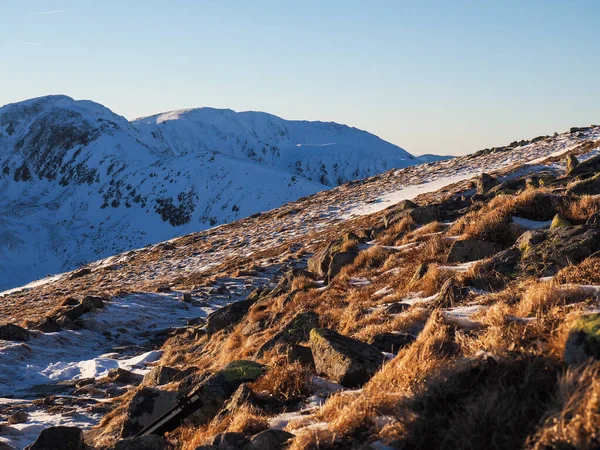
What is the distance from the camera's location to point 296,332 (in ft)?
26.8

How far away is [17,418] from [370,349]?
237 inches

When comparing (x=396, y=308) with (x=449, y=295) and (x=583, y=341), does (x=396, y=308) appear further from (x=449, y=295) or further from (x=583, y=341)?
(x=583, y=341)

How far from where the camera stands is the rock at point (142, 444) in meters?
5.14

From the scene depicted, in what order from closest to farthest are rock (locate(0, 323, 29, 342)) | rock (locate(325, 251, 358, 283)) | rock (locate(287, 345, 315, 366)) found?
rock (locate(287, 345, 315, 366))
rock (locate(325, 251, 358, 283))
rock (locate(0, 323, 29, 342))

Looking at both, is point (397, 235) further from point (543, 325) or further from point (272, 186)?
point (272, 186)

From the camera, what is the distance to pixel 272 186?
272 ft

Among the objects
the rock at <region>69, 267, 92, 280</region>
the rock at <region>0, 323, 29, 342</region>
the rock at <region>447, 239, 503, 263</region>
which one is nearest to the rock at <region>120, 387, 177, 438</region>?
the rock at <region>447, 239, 503, 263</region>

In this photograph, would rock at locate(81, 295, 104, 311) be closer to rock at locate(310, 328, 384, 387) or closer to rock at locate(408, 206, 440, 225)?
rock at locate(408, 206, 440, 225)

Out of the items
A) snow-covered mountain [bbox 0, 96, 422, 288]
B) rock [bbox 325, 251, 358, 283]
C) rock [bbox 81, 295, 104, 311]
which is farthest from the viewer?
snow-covered mountain [bbox 0, 96, 422, 288]

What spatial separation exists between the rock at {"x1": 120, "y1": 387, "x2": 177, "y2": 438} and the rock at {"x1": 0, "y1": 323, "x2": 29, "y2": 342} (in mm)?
8802

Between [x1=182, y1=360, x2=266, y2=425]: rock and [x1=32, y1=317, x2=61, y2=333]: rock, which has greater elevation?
[x1=182, y1=360, x2=266, y2=425]: rock

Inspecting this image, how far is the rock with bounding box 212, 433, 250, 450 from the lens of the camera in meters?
4.49

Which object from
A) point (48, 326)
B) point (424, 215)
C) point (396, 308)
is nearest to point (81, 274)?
point (48, 326)

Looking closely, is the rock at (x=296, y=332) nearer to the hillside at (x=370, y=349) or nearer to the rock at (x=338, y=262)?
the hillside at (x=370, y=349)
